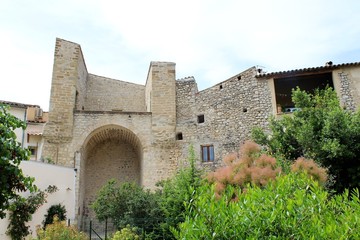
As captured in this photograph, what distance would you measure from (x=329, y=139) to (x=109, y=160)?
14064 millimetres

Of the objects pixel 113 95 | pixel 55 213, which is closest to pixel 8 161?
pixel 55 213

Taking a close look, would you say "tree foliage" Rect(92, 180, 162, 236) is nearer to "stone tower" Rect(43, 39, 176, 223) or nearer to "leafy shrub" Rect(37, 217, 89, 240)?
"leafy shrub" Rect(37, 217, 89, 240)

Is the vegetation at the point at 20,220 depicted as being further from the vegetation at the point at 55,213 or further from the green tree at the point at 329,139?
the green tree at the point at 329,139

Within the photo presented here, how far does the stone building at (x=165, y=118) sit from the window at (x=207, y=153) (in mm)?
56

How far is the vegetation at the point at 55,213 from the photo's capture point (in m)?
15.0

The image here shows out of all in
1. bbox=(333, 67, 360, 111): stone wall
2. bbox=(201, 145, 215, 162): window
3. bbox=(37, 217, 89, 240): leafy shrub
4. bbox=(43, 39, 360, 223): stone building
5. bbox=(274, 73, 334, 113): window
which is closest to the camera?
bbox=(37, 217, 89, 240): leafy shrub

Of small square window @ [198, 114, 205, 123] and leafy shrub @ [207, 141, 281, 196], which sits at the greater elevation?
small square window @ [198, 114, 205, 123]

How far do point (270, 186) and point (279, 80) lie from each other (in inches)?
655

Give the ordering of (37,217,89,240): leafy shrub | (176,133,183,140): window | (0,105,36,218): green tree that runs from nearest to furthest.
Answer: (0,105,36,218): green tree, (37,217,89,240): leafy shrub, (176,133,183,140): window

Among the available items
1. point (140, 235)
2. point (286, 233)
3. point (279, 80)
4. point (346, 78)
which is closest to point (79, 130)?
point (140, 235)

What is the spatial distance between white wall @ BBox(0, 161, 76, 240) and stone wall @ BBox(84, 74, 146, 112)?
8943 millimetres

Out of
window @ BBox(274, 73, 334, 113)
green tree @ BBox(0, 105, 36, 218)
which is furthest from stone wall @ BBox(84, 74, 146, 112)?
green tree @ BBox(0, 105, 36, 218)

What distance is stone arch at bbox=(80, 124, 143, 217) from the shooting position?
2167cm

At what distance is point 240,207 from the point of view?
195 inches
